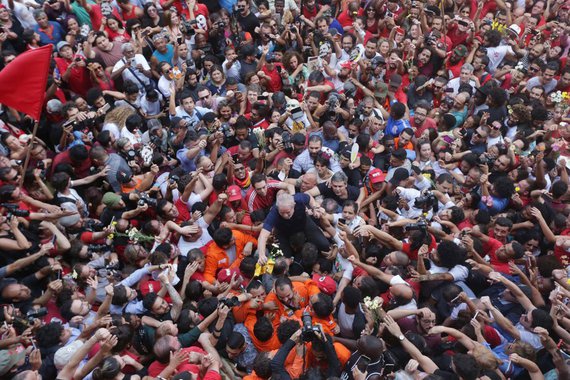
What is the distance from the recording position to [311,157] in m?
6.86

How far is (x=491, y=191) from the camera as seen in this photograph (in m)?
6.65

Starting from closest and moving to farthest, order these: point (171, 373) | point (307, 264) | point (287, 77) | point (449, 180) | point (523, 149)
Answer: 1. point (171, 373)
2. point (307, 264)
3. point (449, 180)
4. point (523, 149)
5. point (287, 77)

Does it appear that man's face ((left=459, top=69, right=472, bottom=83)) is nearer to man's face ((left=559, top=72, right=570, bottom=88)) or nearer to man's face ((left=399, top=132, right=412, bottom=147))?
man's face ((left=559, top=72, right=570, bottom=88))

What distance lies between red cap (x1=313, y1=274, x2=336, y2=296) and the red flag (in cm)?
362

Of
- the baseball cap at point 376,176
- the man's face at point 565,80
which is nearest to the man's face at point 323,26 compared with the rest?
the baseball cap at point 376,176

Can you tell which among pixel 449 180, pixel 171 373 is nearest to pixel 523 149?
pixel 449 180

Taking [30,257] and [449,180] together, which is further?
[449,180]

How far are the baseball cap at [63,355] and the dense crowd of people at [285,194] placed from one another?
0.02m

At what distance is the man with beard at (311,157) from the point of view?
6.75 meters

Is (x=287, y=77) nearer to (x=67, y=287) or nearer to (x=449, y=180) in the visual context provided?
(x=449, y=180)

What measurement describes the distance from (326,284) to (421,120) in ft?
11.3

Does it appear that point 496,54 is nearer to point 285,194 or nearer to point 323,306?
point 285,194

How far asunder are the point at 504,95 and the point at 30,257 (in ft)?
22.1

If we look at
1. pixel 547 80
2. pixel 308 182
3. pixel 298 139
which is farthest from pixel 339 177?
pixel 547 80
